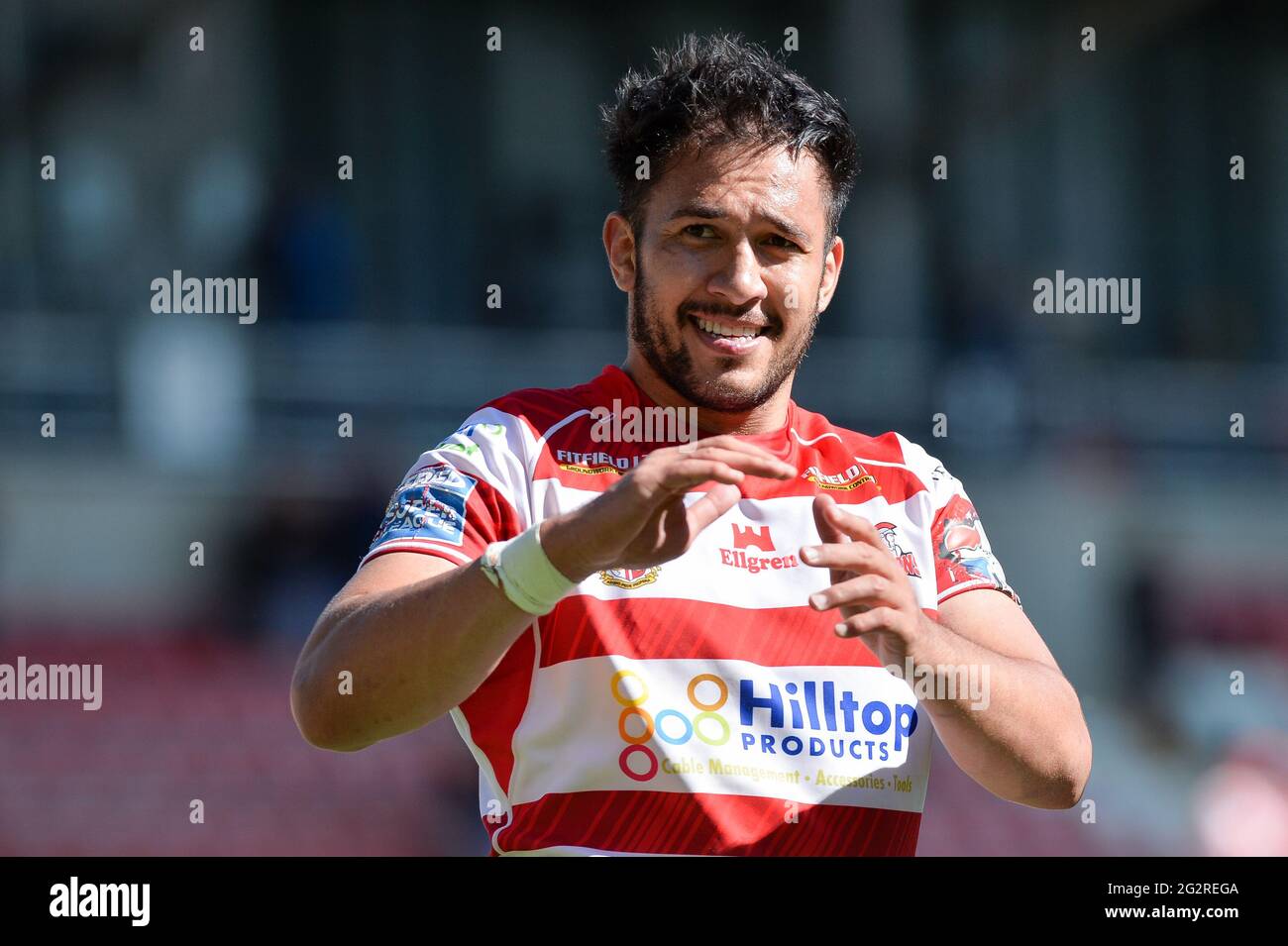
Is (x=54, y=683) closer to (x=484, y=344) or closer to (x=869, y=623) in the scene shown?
(x=484, y=344)

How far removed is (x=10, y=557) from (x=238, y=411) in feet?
5.06

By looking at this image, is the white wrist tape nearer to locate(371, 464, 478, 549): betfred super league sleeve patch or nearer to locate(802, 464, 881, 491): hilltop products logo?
locate(371, 464, 478, 549): betfred super league sleeve patch

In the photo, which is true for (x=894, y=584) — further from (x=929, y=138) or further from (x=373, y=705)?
(x=929, y=138)

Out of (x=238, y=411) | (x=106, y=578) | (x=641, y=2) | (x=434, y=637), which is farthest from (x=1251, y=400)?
(x=434, y=637)

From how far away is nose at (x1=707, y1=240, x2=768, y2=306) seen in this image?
2609 millimetres

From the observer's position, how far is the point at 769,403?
2811 millimetres

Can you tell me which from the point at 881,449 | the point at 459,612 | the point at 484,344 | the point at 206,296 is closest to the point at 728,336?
the point at 881,449

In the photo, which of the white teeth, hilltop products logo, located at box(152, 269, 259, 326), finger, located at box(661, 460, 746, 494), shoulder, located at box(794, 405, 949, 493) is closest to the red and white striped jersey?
shoulder, located at box(794, 405, 949, 493)

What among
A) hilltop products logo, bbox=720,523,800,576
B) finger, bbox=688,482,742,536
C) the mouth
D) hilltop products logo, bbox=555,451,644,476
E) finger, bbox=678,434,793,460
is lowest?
hilltop products logo, bbox=720,523,800,576

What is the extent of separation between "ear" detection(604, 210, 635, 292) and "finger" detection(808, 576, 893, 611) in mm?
794

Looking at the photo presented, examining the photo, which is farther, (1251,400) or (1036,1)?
(1036,1)
